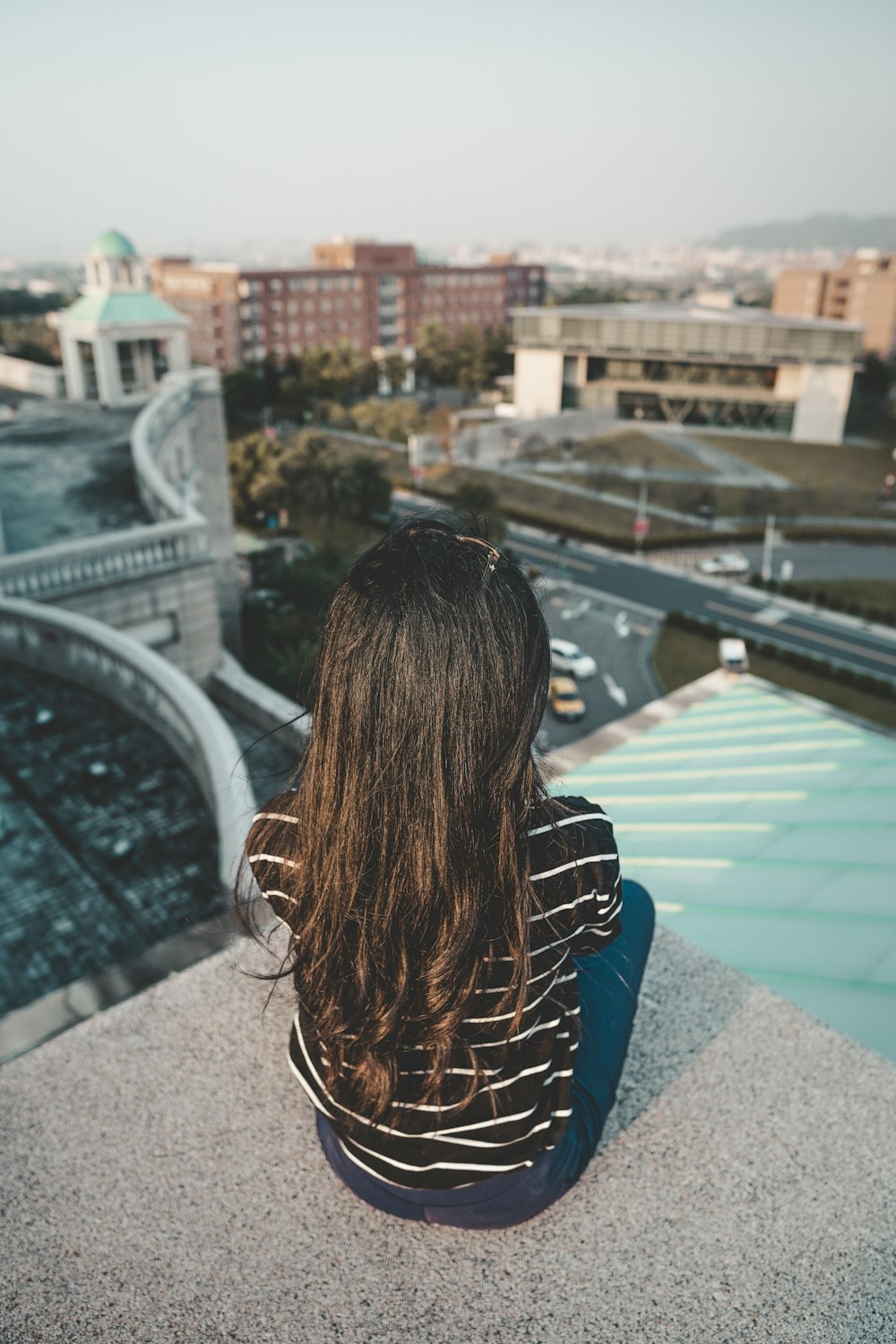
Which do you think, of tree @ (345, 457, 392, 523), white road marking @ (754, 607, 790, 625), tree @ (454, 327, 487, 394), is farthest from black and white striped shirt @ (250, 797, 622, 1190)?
tree @ (454, 327, 487, 394)

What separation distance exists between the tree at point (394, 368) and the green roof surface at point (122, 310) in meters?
52.1

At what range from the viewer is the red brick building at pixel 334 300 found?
275ft

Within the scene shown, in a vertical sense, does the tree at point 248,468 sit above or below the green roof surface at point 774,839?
below

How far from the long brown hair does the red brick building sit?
8292 cm

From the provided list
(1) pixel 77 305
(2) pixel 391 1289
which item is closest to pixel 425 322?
(1) pixel 77 305

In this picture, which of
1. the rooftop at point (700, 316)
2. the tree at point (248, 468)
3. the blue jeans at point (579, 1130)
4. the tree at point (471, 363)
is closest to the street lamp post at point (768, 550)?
the rooftop at point (700, 316)

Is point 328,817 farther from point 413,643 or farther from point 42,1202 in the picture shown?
point 42,1202

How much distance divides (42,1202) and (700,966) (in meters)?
3.17

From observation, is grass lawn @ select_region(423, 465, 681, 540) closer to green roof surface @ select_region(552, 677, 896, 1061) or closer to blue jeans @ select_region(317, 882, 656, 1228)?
green roof surface @ select_region(552, 677, 896, 1061)

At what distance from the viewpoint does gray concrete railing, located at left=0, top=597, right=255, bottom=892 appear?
10.1 m

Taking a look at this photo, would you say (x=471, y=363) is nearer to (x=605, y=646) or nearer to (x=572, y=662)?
(x=605, y=646)

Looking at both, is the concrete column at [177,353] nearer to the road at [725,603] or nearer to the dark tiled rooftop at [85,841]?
the road at [725,603]

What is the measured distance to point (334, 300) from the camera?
88.8 metres

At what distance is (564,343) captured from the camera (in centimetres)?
6694
